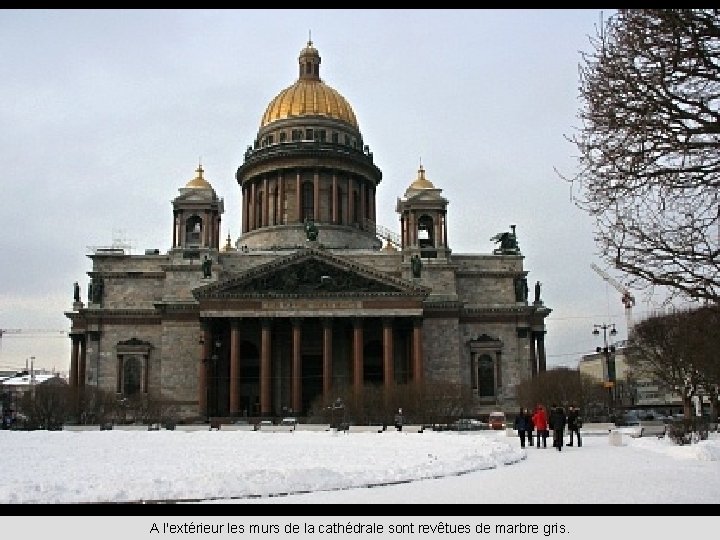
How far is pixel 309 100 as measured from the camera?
79875 millimetres

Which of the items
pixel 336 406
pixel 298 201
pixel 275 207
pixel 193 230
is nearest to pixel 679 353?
pixel 336 406

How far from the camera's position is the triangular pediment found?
6047 centimetres

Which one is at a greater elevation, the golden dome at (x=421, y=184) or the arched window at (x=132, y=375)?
the golden dome at (x=421, y=184)

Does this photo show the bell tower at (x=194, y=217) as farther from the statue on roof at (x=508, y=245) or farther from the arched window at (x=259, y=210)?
the statue on roof at (x=508, y=245)

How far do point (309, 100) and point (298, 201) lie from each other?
1116 centimetres

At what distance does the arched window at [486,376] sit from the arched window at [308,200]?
Result: 2014cm

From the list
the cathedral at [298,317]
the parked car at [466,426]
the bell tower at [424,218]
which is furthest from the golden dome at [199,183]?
the parked car at [466,426]

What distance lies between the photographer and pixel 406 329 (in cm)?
6378

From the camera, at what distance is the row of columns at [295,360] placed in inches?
2334

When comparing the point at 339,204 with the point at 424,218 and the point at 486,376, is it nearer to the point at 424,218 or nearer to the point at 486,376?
the point at 424,218

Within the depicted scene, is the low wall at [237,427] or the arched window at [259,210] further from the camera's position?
the arched window at [259,210]
